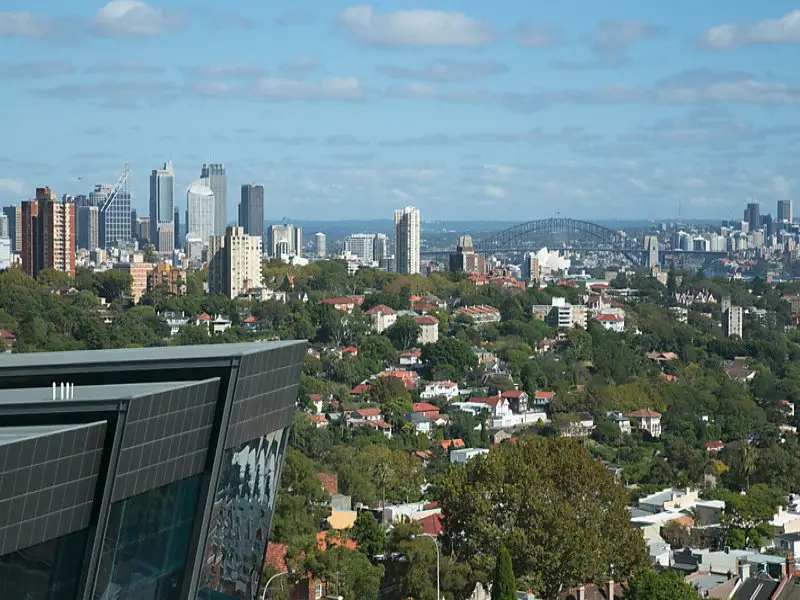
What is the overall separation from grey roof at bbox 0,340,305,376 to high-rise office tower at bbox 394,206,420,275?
535 ft

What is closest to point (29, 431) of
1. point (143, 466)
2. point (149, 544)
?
point (143, 466)

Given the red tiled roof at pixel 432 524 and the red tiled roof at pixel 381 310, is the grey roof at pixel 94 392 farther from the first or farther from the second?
the red tiled roof at pixel 381 310

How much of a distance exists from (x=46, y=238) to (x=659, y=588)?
10277 cm

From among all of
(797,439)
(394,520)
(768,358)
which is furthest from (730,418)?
(394,520)

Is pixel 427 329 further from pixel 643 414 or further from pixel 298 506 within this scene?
pixel 298 506

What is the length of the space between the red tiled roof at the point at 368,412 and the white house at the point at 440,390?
32.0 ft

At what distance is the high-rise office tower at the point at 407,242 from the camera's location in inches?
7367

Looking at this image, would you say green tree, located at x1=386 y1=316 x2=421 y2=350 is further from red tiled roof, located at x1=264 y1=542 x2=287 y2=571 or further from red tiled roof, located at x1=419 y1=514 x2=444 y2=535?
red tiled roof, located at x1=264 y1=542 x2=287 y2=571

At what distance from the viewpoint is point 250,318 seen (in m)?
110

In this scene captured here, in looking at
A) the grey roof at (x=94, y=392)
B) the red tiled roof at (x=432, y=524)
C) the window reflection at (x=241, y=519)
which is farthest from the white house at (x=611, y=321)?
the grey roof at (x=94, y=392)

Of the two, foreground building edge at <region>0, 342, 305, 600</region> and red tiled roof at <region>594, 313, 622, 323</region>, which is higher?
foreground building edge at <region>0, 342, 305, 600</region>

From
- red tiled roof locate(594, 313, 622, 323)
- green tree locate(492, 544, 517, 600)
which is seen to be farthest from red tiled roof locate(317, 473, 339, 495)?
red tiled roof locate(594, 313, 622, 323)

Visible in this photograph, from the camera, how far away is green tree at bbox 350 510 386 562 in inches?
1495

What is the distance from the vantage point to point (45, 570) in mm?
17906
